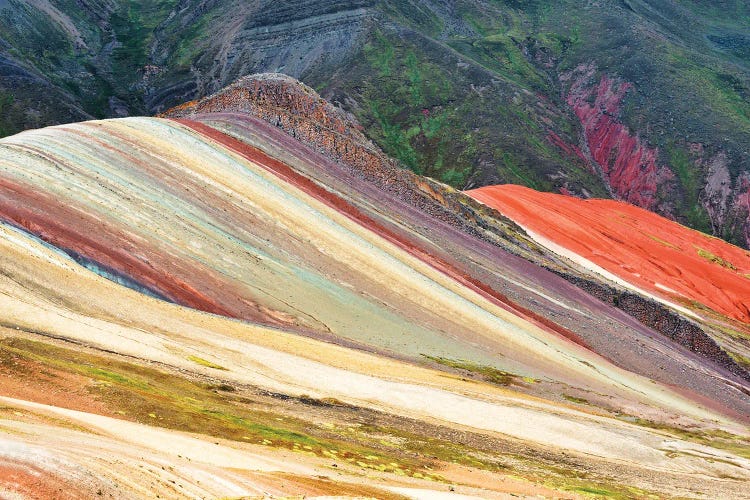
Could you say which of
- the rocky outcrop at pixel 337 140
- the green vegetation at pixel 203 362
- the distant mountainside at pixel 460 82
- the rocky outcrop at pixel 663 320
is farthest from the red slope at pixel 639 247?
the green vegetation at pixel 203 362

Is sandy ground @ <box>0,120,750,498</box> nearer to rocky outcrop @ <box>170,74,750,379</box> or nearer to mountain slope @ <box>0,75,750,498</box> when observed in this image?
mountain slope @ <box>0,75,750,498</box>

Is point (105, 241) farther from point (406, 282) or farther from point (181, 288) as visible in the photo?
point (406, 282)

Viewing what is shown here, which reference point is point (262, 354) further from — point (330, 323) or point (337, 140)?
point (337, 140)

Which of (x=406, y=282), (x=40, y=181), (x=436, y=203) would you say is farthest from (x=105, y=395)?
(x=436, y=203)

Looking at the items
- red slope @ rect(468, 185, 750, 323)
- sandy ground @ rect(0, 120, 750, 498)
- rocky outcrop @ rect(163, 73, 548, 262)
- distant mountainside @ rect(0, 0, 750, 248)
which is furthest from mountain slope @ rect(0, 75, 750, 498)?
distant mountainside @ rect(0, 0, 750, 248)

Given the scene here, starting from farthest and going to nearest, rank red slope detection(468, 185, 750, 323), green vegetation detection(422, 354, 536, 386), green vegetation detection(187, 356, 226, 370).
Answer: red slope detection(468, 185, 750, 323)
green vegetation detection(422, 354, 536, 386)
green vegetation detection(187, 356, 226, 370)

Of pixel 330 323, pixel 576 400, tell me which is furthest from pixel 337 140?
pixel 576 400

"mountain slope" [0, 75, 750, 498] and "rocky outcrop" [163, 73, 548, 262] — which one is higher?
"rocky outcrop" [163, 73, 548, 262]
